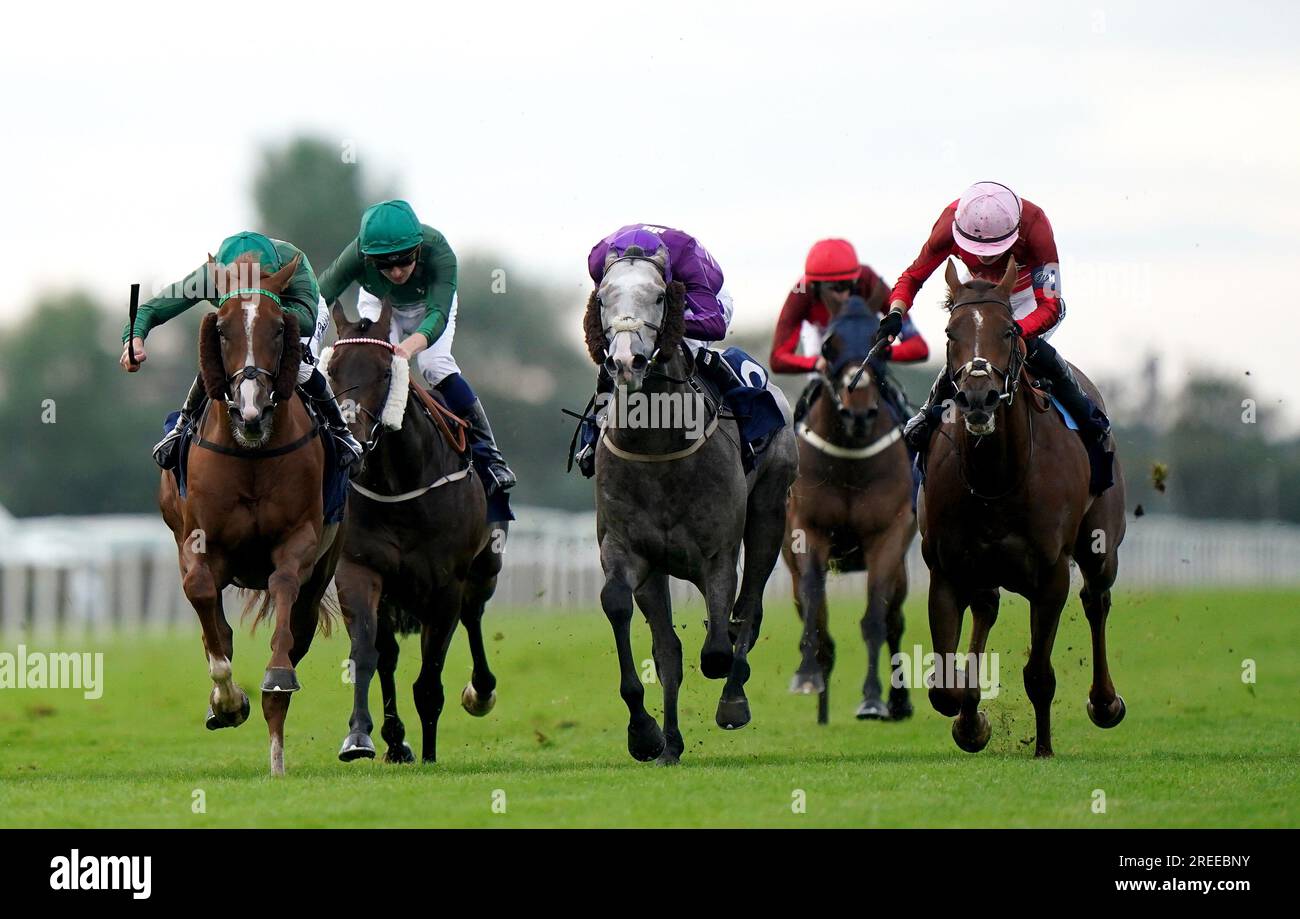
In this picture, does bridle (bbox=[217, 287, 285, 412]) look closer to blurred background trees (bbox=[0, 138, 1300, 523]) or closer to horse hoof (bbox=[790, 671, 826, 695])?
horse hoof (bbox=[790, 671, 826, 695])

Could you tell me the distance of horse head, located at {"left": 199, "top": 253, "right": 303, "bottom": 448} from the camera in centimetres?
910

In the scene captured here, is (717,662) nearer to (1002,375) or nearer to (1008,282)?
(1002,375)

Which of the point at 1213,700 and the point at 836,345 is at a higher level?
the point at 836,345

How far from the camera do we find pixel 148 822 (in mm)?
7629

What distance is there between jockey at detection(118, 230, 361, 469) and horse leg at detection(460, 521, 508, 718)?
7.15ft

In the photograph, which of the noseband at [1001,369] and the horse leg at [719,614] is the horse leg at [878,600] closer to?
the horse leg at [719,614]

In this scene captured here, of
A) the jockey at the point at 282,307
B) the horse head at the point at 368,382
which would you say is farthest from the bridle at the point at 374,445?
the jockey at the point at 282,307

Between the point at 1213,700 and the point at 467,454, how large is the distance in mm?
5699

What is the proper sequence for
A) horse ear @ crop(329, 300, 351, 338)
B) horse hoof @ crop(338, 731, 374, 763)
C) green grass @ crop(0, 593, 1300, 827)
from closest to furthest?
green grass @ crop(0, 593, 1300, 827) → horse hoof @ crop(338, 731, 374, 763) → horse ear @ crop(329, 300, 351, 338)

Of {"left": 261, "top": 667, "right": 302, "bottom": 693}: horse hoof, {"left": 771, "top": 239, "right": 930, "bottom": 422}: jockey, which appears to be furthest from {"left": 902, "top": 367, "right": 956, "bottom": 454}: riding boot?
{"left": 771, "top": 239, "right": 930, "bottom": 422}: jockey

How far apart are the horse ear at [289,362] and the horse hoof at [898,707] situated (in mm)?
5080

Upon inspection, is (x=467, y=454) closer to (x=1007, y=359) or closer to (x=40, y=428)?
(x=1007, y=359)
